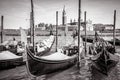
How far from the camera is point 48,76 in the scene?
8227mm

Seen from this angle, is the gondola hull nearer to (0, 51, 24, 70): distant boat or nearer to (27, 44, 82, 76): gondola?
(27, 44, 82, 76): gondola

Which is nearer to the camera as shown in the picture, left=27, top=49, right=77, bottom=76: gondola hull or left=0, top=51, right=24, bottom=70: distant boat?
left=27, top=49, right=77, bottom=76: gondola hull

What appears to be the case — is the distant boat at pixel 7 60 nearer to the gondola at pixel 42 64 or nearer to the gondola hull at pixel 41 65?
the gondola at pixel 42 64

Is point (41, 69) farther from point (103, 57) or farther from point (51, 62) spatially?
point (103, 57)

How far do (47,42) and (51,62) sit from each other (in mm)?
10268

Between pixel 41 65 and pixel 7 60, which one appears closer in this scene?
pixel 41 65

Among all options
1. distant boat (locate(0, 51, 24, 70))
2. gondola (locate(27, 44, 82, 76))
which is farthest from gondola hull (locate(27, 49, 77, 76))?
distant boat (locate(0, 51, 24, 70))

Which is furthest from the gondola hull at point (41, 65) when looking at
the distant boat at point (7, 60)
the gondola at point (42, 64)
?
the distant boat at point (7, 60)

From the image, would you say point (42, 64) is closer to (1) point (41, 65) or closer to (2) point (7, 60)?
(1) point (41, 65)

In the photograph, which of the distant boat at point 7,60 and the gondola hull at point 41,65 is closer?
the gondola hull at point 41,65

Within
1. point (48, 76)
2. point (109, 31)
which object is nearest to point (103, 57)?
point (48, 76)

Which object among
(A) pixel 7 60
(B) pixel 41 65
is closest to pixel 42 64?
(B) pixel 41 65

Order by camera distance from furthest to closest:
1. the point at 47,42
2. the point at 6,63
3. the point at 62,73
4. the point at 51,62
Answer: the point at 47,42 → the point at 6,63 → the point at 62,73 → the point at 51,62

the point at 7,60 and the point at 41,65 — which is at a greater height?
the point at 41,65
